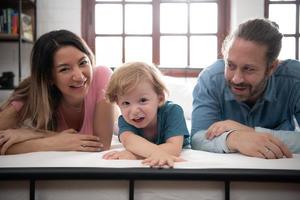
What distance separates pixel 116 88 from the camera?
1.18 meters

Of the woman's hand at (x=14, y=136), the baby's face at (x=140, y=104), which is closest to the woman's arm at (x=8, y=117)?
the woman's hand at (x=14, y=136)

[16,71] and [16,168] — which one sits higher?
[16,71]

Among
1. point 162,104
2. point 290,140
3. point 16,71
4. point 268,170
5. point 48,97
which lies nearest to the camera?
point 268,170

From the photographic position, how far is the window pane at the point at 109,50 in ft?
12.7

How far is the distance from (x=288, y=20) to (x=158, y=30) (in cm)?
136

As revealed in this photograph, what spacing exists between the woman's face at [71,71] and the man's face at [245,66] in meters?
0.53

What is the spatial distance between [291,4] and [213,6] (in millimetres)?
800

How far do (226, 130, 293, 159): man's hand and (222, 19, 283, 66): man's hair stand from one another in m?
0.35

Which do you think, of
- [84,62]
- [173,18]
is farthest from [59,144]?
[173,18]

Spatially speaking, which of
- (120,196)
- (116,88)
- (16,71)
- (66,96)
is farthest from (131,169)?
(16,71)

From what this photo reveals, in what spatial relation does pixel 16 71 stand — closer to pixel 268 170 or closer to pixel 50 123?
pixel 50 123

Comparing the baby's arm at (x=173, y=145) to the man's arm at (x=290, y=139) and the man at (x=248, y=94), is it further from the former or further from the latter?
the man's arm at (x=290, y=139)

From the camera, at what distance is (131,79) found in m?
1.16

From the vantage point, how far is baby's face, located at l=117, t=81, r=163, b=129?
1.17 meters
